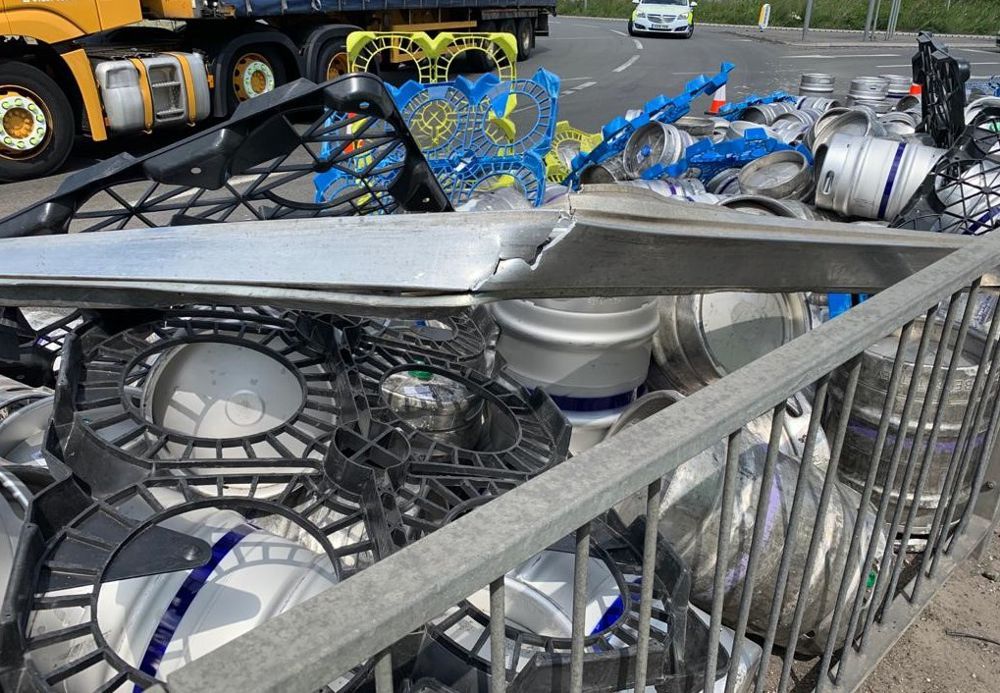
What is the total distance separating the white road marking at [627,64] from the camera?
15.7m

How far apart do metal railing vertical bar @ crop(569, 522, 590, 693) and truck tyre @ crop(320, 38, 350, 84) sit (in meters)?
9.55

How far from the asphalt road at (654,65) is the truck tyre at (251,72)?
3.27 ft

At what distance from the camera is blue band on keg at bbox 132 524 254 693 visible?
131 cm

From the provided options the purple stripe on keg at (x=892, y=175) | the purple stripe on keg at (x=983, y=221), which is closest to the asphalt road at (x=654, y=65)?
the purple stripe on keg at (x=892, y=175)

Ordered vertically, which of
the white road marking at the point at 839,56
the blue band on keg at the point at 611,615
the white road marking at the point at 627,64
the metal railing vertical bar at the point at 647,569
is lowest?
the white road marking at the point at 839,56

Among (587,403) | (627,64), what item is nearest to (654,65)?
(627,64)

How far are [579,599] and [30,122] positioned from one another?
7.79 metres

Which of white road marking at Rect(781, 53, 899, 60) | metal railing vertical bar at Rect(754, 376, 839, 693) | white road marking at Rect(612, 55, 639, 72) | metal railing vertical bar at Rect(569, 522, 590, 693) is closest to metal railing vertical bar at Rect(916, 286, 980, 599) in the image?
metal railing vertical bar at Rect(754, 376, 839, 693)

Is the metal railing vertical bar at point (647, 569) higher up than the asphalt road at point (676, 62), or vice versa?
the metal railing vertical bar at point (647, 569)

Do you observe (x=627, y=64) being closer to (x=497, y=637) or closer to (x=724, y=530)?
(x=724, y=530)

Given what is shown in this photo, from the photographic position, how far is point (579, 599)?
94 cm

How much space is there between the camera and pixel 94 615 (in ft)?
4.17

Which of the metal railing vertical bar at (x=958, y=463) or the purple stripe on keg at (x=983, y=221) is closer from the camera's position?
the metal railing vertical bar at (x=958, y=463)

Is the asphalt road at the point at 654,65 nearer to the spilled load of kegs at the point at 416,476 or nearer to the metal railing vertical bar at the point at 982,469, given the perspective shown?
the spilled load of kegs at the point at 416,476
